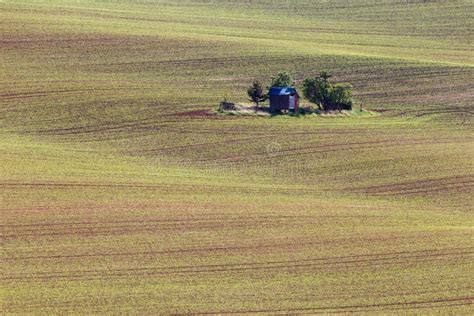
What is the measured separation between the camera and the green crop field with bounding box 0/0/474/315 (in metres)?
42.7

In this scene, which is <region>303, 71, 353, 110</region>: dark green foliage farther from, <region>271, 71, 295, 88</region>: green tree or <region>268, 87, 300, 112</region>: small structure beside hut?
<region>268, 87, 300, 112</region>: small structure beside hut

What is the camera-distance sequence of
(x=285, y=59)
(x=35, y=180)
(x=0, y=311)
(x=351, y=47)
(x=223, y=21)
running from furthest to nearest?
(x=223, y=21) → (x=351, y=47) → (x=285, y=59) → (x=35, y=180) → (x=0, y=311)

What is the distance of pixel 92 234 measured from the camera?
4788cm

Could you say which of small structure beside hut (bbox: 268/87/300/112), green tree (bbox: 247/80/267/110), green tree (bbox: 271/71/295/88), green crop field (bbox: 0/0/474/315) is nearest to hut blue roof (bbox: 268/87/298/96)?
small structure beside hut (bbox: 268/87/300/112)

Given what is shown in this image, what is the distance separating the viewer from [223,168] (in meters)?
62.5

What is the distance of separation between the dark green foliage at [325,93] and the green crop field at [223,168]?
167cm

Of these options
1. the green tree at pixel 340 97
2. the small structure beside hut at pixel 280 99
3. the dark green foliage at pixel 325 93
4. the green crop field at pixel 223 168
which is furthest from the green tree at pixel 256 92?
the green tree at pixel 340 97

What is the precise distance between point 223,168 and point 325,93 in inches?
701

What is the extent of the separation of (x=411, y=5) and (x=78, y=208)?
245 ft

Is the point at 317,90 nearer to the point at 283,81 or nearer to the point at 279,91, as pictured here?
the point at 283,81

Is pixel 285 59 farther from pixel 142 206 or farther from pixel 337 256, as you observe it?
pixel 337 256

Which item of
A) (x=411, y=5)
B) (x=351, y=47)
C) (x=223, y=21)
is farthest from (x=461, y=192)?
(x=411, y=5)

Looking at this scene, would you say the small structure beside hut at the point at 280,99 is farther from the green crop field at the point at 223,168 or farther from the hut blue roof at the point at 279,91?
the green crop field at the point at 223,168

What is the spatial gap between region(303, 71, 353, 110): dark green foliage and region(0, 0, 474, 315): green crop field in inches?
65.7
